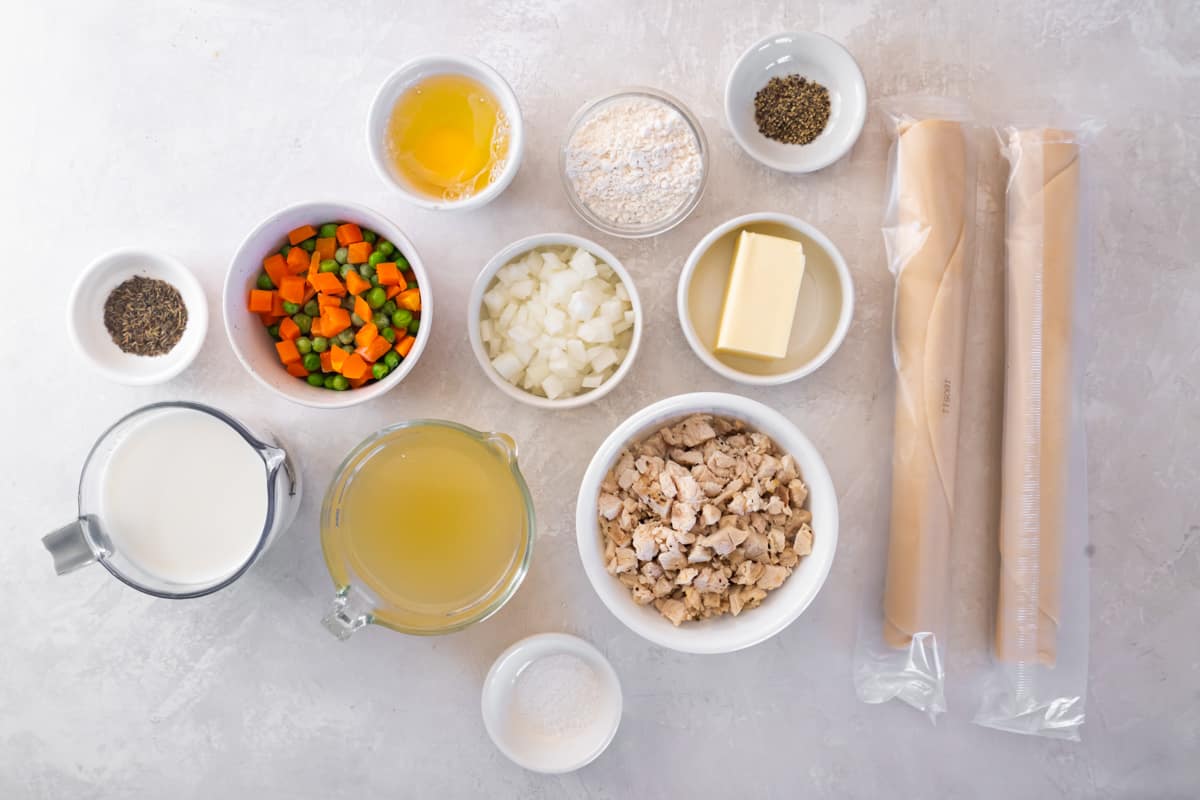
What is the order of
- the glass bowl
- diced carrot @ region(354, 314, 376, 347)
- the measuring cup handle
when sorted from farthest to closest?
the glass bowl
diced carrot @ region(354, 314, 376, 347)
the measuring cup handle

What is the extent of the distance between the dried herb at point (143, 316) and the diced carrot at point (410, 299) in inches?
18.4

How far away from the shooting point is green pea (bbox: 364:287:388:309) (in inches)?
59.9

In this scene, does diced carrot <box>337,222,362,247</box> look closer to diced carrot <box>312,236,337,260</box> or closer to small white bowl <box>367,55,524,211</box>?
diced carrot <box>312,236,337,260</box>

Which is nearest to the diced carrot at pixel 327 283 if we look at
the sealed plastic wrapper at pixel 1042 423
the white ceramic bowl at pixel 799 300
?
the white ceramic bowl at pixel 799 300

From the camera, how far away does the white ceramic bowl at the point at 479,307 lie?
5.06 feet

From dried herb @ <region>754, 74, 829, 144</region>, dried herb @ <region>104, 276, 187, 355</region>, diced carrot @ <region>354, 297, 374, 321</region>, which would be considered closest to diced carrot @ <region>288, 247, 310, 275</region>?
diced carrot @ <region>354, 297, 374, 321</region>

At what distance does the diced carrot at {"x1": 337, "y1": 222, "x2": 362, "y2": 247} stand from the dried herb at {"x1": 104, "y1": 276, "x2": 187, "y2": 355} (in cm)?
38

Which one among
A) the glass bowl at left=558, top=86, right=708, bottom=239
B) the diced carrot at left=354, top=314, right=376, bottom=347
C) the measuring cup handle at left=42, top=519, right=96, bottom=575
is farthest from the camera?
the glass bowl at left=558, top=86, right=708, bottom=239

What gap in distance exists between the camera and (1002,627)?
1.64 meters

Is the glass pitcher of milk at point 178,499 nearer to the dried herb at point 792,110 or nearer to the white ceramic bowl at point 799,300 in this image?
the white ceramic bowl at point 799,300

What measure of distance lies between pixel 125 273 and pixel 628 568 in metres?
1.16

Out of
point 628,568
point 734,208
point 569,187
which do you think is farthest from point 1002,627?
point 569,187

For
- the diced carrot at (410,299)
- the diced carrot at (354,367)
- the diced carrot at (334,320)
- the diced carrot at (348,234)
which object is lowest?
the diced carrot at (354,367)

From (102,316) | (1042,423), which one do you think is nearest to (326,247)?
(102,316)
